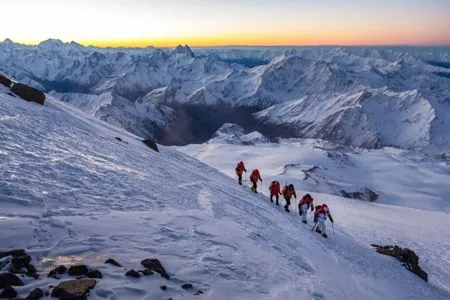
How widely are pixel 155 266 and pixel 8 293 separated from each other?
11.3 ft

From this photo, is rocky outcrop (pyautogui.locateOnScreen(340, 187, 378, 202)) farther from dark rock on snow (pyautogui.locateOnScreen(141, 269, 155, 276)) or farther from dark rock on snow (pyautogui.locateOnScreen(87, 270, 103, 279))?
dark rock on snow (pyautogui.locateOnScreen(87, 270, 103, 279))

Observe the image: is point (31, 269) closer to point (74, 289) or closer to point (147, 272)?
point (74, 289)

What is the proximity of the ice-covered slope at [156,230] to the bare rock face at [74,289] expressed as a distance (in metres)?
0.24

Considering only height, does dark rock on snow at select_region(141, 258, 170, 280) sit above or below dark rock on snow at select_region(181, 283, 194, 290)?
above

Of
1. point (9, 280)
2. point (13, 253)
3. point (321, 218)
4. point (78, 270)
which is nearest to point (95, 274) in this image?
point (78, 270)

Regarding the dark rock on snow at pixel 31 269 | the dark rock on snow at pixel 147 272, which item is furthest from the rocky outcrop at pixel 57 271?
the dark rock on snow at pixel 147 272

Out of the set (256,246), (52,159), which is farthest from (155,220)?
(52,159)

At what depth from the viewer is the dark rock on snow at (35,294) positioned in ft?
27.2

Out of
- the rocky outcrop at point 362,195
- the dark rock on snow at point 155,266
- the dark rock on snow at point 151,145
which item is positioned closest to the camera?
the dark rock on snow at point 155,266

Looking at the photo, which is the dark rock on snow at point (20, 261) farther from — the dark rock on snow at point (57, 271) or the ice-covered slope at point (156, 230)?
the dark rock on snow at point (57, 271)

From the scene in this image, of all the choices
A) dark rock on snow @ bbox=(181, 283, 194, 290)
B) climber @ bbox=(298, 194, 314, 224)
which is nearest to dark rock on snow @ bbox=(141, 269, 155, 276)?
dark rock on snow @ bbox=(181, 283, 194, 290)

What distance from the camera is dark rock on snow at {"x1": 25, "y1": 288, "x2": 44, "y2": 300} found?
27.2 feet

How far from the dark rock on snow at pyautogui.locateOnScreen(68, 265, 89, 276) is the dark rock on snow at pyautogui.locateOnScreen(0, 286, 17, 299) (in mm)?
1338

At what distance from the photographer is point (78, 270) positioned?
9570 mm
